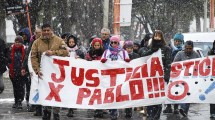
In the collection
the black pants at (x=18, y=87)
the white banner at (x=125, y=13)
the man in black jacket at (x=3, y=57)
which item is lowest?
the black pants at (x=18, y=87)

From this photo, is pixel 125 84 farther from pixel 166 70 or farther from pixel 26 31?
pixel 26 31

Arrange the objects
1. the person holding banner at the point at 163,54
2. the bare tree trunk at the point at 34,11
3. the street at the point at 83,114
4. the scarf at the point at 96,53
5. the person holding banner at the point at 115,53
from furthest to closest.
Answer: the bare tree trunk at the point at 34,11 < the scarf at the point at 96,53 < the street at the point at 83,114 < the person holding banner at the point at 115,53 < the person holding banner at the point at 163,54

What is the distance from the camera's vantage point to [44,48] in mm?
9672

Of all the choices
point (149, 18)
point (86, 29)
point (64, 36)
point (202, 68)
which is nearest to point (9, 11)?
point (64, 36)

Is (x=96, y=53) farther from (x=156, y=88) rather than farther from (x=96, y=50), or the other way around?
(x=156, y=88)

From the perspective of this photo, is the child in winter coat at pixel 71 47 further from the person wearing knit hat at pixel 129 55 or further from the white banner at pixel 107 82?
the white banner at pixel 107 82

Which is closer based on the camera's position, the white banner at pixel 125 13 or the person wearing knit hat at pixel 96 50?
the person wearing knit hat at pixel 96 50

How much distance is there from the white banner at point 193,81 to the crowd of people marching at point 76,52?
0.45 meters

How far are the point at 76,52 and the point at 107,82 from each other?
232cm

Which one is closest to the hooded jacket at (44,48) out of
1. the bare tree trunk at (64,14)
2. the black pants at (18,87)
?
the black pants at (18,87)

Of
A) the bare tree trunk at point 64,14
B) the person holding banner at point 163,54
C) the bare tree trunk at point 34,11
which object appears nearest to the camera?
the person holding banner at point 163,54

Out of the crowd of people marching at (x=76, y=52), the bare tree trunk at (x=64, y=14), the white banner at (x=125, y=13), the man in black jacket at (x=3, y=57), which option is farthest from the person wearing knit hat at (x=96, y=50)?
the bare tree trunk at (x=64, y=14)

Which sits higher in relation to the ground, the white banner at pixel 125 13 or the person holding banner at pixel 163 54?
the white banner at pixel 125 13

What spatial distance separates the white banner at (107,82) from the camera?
989cm
